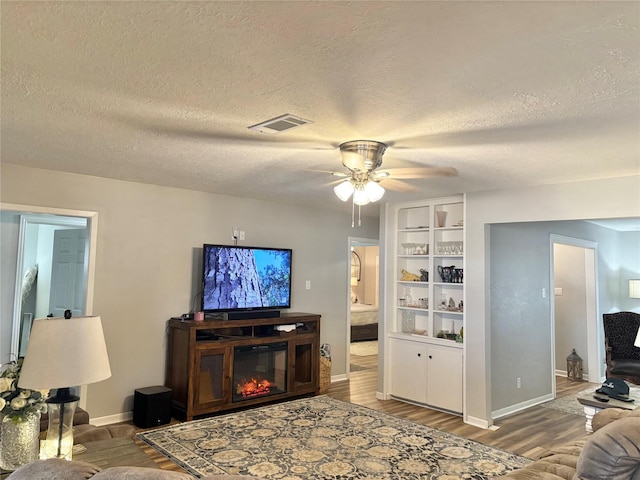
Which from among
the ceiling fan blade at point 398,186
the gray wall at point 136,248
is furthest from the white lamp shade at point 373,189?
the gray wall at point 136,248

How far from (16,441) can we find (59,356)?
443mm

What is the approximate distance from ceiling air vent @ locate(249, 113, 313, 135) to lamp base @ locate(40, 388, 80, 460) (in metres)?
1.71

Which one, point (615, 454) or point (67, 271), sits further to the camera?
point (67, 271)

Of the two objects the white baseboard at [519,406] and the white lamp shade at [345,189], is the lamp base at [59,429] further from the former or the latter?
the white baseboard at [519,406]

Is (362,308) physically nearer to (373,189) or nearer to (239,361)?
(239,361)

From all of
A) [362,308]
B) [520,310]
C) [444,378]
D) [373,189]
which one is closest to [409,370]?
[444,378]

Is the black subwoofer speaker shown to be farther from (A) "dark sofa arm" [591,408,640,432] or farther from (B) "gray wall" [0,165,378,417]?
(A) "dark sofa arm" [591,408,640,432]

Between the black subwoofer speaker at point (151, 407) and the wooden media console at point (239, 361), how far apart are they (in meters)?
0.17

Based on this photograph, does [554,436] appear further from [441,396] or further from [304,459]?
[304,459]

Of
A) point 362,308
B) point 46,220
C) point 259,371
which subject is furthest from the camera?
point 362,308

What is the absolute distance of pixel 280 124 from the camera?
269cm

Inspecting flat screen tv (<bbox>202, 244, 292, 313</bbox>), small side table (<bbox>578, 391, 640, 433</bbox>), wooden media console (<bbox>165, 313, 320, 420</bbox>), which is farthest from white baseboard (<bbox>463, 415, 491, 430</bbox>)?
flat screen tv (<bbox>202, 244, 292, 313</bbox>)

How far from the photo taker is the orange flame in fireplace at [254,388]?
4.95 meters

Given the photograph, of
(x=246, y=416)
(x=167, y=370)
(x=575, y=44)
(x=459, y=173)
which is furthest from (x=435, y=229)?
(x=575, y=44)
